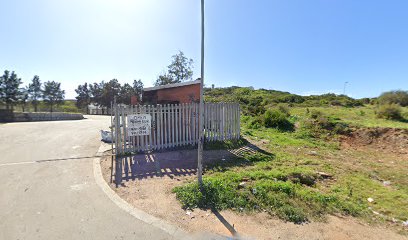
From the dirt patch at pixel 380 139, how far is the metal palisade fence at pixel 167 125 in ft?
22.2

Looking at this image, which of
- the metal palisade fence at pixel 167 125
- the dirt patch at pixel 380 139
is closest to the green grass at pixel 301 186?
the metal palisade fence at pixel 167 125

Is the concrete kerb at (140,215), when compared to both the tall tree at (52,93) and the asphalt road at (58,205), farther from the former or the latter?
the tall tree at (52,93)

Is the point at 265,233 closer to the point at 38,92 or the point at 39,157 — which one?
the point at 39,157

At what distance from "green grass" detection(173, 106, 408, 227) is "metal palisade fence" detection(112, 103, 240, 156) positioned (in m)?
2.17

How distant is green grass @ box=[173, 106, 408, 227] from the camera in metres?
4.38

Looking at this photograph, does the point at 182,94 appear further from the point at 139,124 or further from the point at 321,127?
the point at 321,127

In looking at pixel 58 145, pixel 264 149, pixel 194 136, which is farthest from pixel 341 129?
pixel 58 145

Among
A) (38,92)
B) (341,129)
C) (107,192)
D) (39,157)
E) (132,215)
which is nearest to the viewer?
(132,215)

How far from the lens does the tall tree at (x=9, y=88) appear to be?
106 feet

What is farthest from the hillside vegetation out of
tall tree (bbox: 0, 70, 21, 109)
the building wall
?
tall tree (bbox: 0, 70, 21, 109)

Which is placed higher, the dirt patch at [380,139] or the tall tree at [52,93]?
the tall tree at [52,93]

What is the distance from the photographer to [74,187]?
17.1 ft

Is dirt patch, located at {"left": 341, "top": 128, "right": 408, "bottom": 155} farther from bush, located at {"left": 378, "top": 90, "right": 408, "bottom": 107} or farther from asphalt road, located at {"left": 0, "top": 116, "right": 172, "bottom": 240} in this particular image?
asphalt road, located at {"left": 0, "top": 116, "right": 172, "bottom": 240}

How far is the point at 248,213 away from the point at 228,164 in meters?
3.10
